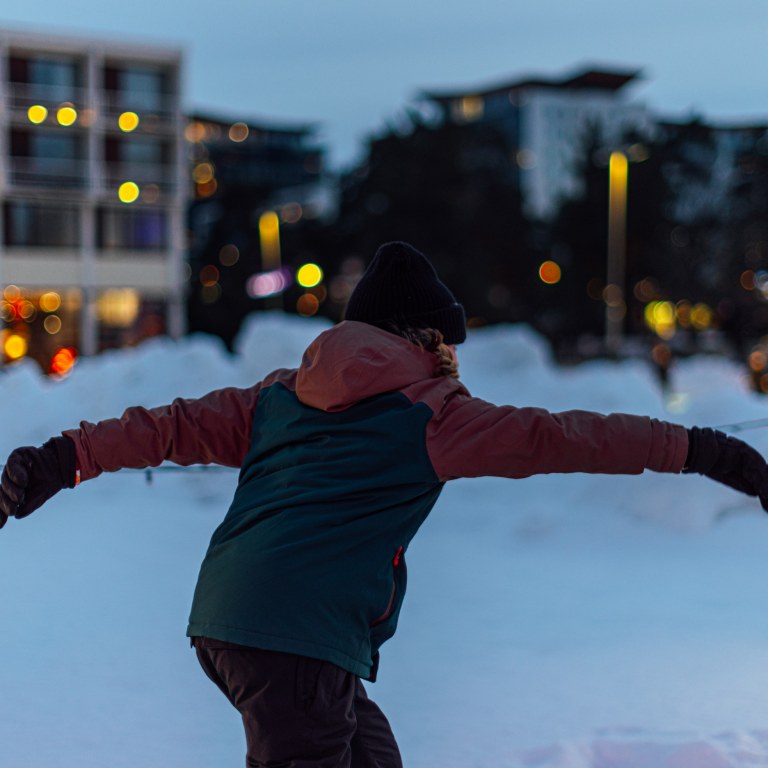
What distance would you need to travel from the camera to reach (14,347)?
3594 cm

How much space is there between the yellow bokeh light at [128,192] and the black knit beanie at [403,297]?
3969 cm

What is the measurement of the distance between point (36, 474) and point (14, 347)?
3544cm

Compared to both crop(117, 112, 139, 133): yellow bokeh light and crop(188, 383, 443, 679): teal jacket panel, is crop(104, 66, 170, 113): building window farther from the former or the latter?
crop(188, 383, 443, 679): teal jacket panel

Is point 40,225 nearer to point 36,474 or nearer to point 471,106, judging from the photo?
point 36,474

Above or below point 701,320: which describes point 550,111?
above

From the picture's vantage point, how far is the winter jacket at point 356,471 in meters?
2.06

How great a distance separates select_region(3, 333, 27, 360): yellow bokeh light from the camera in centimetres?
3567

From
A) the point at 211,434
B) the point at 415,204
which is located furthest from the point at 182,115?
the point at 211,434

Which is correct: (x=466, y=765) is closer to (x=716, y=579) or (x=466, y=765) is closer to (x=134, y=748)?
(x=134, y=748)

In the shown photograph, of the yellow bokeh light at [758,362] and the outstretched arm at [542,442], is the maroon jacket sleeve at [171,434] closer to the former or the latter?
the outstretched arm at [542,442]

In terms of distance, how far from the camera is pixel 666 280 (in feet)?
151

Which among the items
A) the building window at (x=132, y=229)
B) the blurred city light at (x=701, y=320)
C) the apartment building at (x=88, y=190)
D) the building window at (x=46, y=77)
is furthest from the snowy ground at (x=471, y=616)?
the blurred city light at (x=701, y=320)

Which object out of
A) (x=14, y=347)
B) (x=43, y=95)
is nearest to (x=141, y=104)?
(x=43, y=95)

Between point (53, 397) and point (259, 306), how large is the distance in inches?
1482
